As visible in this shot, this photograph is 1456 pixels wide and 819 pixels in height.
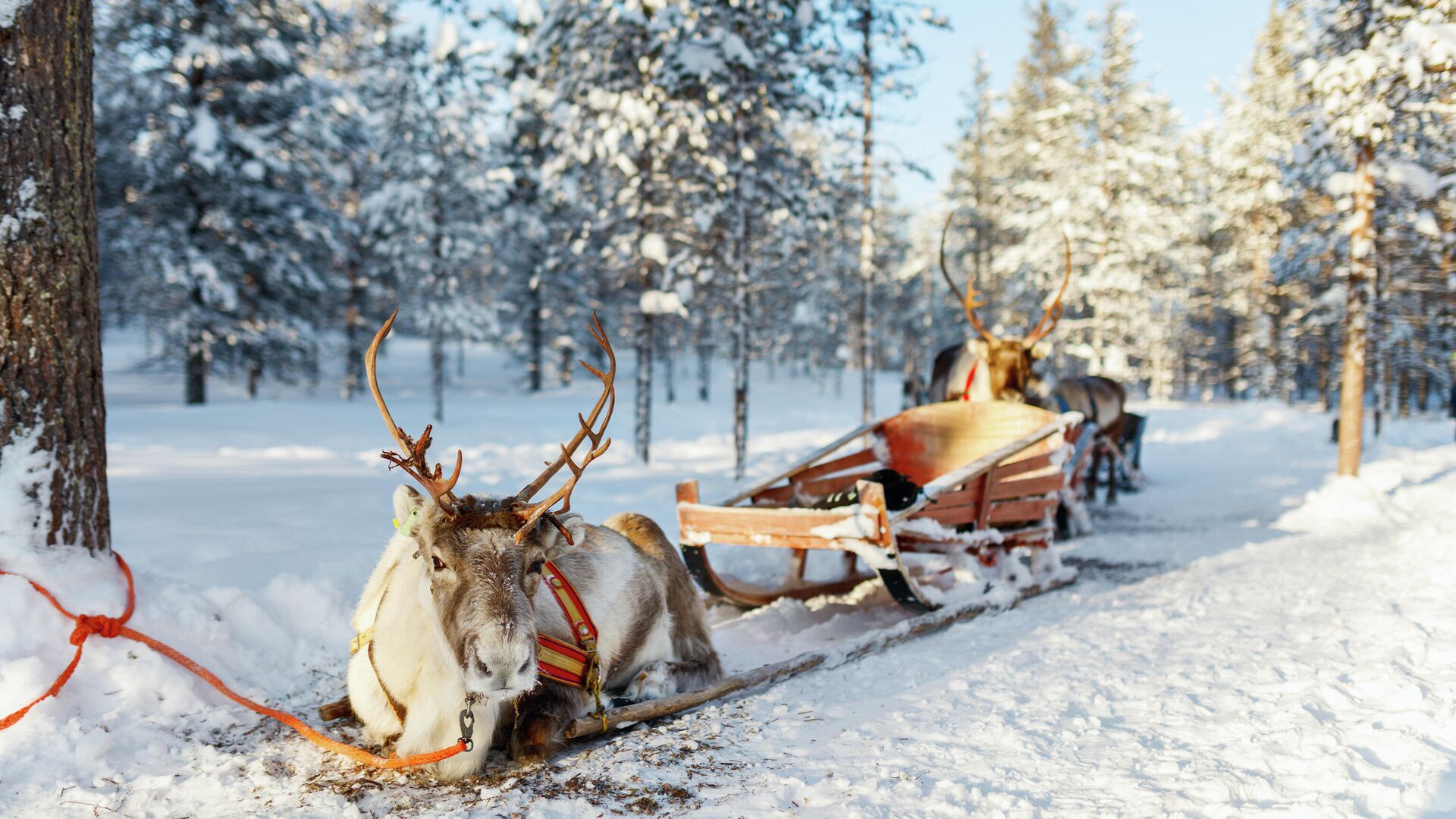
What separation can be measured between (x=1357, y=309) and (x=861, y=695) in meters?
12.6

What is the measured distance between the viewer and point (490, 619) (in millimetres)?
2934

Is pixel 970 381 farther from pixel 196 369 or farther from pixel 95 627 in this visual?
pixel 196 369

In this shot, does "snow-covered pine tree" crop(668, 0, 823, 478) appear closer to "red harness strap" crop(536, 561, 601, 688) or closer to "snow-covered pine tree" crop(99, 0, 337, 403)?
"red harness strap" crop(536, 561, 601, 688)

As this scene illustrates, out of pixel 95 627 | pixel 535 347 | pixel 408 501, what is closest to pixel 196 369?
pixel 535 347

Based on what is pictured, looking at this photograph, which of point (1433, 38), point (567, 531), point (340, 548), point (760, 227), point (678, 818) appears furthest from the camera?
point (760, 227)

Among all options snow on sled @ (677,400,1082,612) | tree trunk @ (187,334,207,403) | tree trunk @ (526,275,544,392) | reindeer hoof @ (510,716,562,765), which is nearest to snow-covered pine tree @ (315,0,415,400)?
tree trunk @ (187,334,207,403)

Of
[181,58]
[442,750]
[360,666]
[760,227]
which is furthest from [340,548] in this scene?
[181,58]

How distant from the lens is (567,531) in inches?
139

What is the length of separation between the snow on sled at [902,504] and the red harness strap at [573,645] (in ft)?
5.59

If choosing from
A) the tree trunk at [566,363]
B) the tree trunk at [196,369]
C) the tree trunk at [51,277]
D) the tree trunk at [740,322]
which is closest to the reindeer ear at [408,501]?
the tree trunk at [51,277]

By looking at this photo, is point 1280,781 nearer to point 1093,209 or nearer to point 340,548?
point 340,548

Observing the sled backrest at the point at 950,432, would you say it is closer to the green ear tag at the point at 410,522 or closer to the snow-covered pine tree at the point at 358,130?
the green ear tag at the point at 410,522

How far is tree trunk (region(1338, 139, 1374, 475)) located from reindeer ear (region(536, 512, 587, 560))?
537 inches

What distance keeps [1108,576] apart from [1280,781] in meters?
4.61
